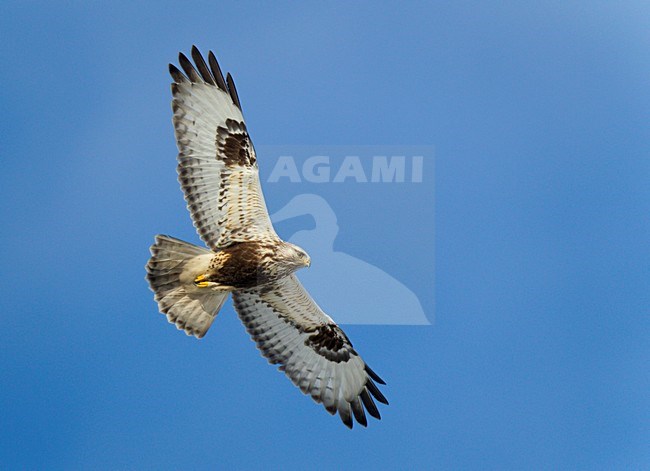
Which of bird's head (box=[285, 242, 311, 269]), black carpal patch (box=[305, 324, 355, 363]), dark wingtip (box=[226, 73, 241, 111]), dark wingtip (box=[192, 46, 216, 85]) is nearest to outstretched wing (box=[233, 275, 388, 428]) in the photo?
black carpal patch (box=[305, 324, 355, 363])

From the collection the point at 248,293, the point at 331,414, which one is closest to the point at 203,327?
the point at 248,293

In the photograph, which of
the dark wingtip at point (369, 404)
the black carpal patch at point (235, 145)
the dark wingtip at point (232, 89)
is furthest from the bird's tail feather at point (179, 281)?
the dark wingtip at point (369, 404)

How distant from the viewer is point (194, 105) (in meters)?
6.19

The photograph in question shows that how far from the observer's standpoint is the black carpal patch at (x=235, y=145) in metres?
6.15

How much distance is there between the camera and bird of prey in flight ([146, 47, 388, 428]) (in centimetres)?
604

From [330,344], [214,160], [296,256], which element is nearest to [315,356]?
[330,344]

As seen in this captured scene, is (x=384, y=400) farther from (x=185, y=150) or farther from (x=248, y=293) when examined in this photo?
(x=185, y=150)

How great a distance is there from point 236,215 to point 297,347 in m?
0.92

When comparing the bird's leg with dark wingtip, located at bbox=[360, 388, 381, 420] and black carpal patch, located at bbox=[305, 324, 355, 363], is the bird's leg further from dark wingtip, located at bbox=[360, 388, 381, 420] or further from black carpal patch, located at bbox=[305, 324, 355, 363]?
dark wingtip, located at bbox=[360, 388, 381, 420]

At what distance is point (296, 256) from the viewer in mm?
6004

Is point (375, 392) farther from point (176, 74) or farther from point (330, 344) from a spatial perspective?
point (176, 74)

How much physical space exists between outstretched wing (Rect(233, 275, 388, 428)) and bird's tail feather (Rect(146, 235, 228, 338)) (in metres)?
0.36

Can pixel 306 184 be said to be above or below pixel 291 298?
above

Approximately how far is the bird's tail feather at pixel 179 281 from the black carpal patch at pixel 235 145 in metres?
0.53
